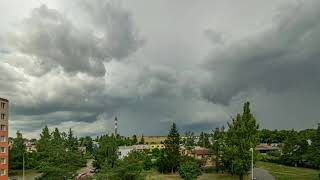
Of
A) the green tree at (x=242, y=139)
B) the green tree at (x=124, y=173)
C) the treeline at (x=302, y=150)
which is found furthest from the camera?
the treeline at (x=302, y=150)

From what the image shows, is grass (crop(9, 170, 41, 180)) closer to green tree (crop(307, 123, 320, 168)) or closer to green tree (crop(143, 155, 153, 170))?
green tree (crop(143, 155, 153, 170))

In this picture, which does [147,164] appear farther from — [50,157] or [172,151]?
[50,157]

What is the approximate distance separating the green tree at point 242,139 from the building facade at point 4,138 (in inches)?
1906

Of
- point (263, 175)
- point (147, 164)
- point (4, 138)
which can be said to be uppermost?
point (4, 138)

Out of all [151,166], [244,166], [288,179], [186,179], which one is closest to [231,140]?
[244,166]

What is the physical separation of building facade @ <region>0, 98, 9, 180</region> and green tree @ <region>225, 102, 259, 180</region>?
4841 centimetres

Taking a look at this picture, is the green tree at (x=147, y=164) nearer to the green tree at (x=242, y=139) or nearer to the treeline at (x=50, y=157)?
the treeline at (x=50, y=157)

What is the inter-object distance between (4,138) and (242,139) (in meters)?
52.0

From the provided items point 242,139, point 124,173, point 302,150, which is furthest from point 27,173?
point 302,150

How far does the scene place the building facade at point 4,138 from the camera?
3381 inches

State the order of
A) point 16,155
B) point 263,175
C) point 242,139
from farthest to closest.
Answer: point 16,155, point 263,175, point 242,139

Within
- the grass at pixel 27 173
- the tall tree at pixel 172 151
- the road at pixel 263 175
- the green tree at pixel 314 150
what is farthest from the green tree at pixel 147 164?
the green tree at pixel 314 150

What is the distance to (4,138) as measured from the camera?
287ft

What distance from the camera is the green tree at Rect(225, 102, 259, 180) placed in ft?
236
